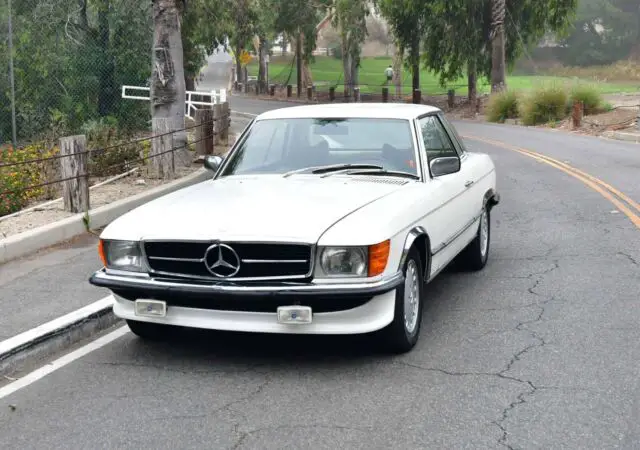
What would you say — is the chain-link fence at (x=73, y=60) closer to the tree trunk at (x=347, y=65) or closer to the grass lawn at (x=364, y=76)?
the tree trunk at (x=347, y=65)

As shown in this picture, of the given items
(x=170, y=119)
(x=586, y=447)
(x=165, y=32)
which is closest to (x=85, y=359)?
(x=586, y=447)

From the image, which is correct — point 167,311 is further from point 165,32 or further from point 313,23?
point 313,23

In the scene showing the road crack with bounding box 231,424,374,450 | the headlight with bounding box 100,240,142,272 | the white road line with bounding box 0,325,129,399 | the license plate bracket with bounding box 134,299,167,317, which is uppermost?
the headlight with bounding box 100,240,142,272

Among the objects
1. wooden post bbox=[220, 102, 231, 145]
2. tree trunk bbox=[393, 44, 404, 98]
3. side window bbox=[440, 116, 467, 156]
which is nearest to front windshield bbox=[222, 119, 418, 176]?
side window bbox=[440, 116, 467, 156]

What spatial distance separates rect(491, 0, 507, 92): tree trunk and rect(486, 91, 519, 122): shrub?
2.69m

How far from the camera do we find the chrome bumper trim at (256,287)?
5.39m

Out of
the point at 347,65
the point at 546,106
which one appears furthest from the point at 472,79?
the point at 347,65

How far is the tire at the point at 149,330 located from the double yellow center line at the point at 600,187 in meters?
6.44

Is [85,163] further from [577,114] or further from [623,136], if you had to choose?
[577,114]

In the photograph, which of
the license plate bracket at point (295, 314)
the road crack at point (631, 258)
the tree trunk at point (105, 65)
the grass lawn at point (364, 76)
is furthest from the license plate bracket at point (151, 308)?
the grass lawn at point (364, 76)

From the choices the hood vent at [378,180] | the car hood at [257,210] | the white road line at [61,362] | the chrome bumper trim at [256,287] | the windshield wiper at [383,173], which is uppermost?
the windshield wiper at [383,173]

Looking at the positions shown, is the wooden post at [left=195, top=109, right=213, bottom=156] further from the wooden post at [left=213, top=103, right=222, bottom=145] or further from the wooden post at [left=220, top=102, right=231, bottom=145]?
the wooden post at [left=220, top=102, right=231, bottom=145]

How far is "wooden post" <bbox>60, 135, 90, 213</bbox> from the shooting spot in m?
10.7

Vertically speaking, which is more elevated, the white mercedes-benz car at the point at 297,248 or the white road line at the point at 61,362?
the white mercedes-benz car at the point at 297,248
